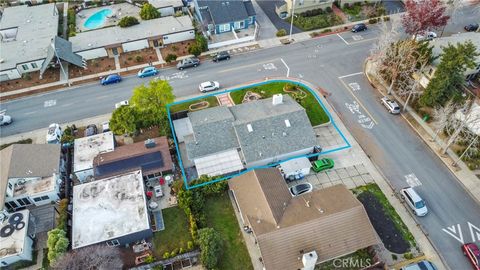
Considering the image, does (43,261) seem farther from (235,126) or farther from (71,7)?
(71,7)

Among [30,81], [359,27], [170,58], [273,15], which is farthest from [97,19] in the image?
[359,27]

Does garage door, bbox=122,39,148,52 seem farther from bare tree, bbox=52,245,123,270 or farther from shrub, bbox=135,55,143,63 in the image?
bare tree, bbox=52,245,123,270

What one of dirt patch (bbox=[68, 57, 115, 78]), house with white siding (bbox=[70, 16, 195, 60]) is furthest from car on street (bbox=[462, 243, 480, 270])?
dirt patch (bbox=[68, 57, 115, 78])

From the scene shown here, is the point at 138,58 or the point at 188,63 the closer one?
the point at 188,63

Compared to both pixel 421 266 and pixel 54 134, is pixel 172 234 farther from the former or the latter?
pixel 421 266

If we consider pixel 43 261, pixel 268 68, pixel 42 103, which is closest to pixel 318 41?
pixel 268 68

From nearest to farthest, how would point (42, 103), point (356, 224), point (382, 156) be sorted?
point (356, 224)
point (382, 156)
point (42, 103)

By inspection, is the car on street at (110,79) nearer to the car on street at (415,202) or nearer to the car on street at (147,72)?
the car on street at (147,72)
